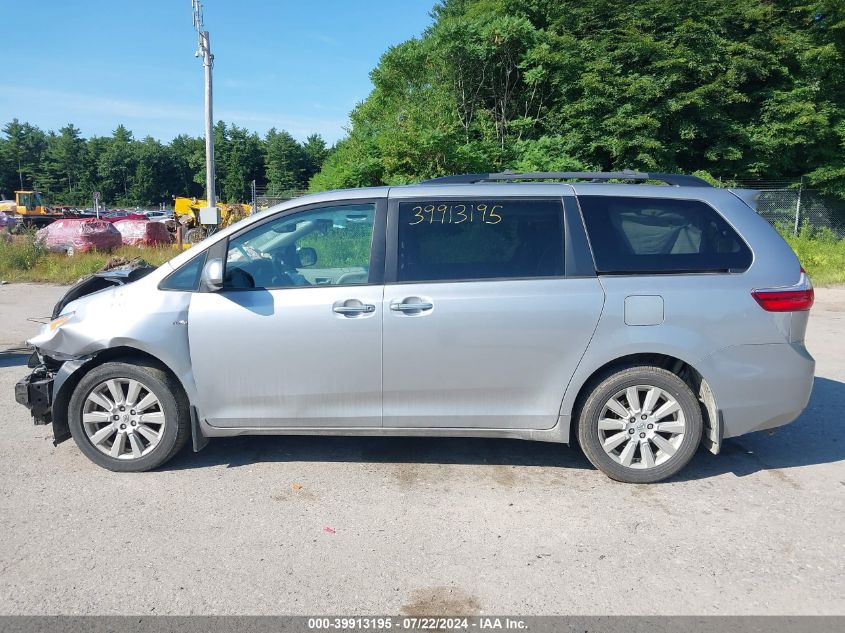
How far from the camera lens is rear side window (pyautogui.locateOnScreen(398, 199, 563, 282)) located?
163 inches

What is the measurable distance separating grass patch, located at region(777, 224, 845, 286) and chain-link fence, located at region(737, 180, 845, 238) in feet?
2.84

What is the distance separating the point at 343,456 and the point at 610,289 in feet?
7.40

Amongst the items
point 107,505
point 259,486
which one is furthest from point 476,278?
point 107,505

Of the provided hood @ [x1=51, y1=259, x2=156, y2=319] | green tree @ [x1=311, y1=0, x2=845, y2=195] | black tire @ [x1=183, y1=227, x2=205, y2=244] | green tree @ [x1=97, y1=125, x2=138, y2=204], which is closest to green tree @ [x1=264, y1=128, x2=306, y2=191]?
green tree @ [x1=97, y1=125, x2=138, y2=204]

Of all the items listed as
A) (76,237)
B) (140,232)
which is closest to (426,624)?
(76,237)

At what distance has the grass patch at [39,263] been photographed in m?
14.0

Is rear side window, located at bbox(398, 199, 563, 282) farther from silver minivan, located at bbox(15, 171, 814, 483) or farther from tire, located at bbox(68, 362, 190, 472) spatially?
tire, located at bbox(68, 362, 190, 472)

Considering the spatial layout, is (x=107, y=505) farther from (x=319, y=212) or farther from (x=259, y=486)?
(x=319, y=212)

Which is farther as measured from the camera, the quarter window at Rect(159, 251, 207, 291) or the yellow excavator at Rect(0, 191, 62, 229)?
the yellow excavator at Rect(0, 191, 62, 229)

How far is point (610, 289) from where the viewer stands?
405 cm

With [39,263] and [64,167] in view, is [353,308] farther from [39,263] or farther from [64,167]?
[64,167]

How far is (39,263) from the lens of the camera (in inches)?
576

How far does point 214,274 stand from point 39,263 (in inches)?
517

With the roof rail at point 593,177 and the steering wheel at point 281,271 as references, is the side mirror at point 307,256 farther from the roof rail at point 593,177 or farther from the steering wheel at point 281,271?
the roof rail at point 593,177
